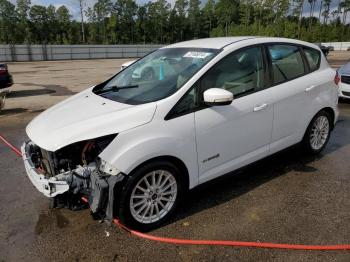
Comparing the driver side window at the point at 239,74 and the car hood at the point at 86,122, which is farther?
the driver side window at the point at 239,74

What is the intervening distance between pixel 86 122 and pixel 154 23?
8886 centimetres

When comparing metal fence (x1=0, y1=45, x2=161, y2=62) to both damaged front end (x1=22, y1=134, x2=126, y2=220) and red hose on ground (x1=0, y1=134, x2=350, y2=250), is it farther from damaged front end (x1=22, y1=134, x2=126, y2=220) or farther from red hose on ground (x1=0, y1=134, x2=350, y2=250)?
red hose on ground (x1=0, y1=134, x2=350, y2=250)

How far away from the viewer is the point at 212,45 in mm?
4020

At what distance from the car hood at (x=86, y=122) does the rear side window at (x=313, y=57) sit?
8.70 ft

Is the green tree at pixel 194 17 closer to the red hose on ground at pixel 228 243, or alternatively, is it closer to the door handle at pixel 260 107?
the door handle at pixel 260 107

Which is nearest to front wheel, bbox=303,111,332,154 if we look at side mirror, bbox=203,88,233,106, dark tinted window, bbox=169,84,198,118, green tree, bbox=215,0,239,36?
side mirror, bbox=203,88,233,106

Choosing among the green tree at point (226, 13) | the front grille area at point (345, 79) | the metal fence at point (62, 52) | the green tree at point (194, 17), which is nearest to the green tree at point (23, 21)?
the metal fence at point (62, 52)

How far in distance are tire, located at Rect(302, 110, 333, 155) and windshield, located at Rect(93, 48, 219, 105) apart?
77.9 inches

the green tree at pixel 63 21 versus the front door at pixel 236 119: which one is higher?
the green tree at pixel 63 21

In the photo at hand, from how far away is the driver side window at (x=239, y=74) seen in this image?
367cm

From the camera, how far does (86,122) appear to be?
325cm

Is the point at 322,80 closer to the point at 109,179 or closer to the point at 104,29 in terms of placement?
the point at 109,179

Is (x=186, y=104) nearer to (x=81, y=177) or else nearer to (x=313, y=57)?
(x=81, y=177)

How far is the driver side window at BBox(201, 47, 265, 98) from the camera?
3667mm
